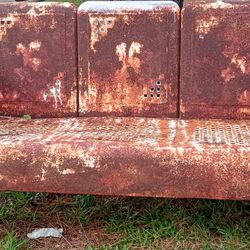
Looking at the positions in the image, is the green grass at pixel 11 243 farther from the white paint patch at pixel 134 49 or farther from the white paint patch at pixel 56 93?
the white paint patch at pixel 134 49

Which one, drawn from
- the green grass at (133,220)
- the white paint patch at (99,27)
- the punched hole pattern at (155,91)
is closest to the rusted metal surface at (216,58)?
the punched hole pattern at (155,91)

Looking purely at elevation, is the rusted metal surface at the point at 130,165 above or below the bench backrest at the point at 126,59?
below

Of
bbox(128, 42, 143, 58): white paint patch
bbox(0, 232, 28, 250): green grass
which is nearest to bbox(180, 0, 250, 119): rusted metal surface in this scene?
bbox(128, 42, 143, 58): white paint patch

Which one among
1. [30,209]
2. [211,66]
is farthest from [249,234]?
[30,209]

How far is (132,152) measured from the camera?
277 cm

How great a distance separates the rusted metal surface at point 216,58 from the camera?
3.55 m

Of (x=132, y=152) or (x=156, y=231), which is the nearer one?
(x=132, y=152)

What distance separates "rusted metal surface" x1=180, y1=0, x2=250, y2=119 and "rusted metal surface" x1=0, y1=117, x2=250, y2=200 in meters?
0.66

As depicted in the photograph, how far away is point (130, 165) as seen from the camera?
109 inches

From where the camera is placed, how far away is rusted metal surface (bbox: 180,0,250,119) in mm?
3551

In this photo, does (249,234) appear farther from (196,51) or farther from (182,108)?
(196,51)

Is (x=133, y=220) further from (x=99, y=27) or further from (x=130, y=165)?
(x=99, y=27)

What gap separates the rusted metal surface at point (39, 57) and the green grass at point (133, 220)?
60cm

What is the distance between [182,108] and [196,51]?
0.36 meters
